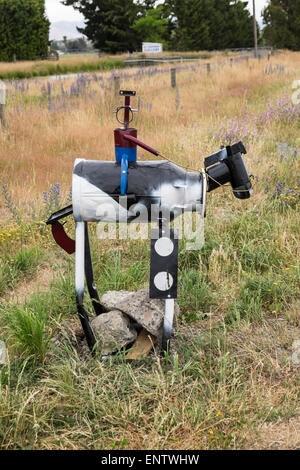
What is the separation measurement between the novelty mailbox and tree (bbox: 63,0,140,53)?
37.0 meters

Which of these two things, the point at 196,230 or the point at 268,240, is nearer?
the point at 268,240

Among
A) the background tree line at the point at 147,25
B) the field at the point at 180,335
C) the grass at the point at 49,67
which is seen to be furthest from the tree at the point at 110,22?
the field at the point at 180,335

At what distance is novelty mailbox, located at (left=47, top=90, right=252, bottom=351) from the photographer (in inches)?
81.9

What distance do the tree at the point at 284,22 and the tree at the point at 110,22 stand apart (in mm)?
10359

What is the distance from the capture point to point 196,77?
1351 cm

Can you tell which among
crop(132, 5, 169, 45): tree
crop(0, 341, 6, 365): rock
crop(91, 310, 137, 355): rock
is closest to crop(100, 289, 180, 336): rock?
crop(91, 310, 137, 355): rock

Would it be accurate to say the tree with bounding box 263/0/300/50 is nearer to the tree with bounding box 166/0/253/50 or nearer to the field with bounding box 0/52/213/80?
the tree with bounding box 166/0/253/50

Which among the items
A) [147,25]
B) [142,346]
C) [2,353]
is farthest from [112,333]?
[147,25]

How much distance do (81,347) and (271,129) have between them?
16.2 ft

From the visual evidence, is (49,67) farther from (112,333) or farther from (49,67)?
(112,333)

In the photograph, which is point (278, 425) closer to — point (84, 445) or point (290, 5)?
point (84, 445)

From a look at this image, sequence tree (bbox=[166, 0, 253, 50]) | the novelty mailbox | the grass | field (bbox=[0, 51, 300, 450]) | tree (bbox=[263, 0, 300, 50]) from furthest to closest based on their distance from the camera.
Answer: tree (bbox=[166, 0, 253, 50]) < tree (bbox=[263, 0, 300, 50]) < the grass < the novelty mailbox < field (bbox=[0, 51, 300, 450])

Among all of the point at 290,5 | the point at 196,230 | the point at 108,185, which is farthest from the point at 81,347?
the point at 290,5

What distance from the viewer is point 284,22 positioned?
35.4m
